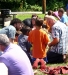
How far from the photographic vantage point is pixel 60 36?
870 centimetres

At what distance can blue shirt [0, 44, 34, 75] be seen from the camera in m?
4.80

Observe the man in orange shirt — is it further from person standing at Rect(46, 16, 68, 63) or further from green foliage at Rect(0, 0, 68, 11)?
green foliage at Rect(0, 0, 68, 11)

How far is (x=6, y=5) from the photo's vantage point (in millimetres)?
34781

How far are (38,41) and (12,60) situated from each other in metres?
3.74

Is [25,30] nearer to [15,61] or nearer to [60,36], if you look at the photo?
[60,36]

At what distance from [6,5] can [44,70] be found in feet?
89.0

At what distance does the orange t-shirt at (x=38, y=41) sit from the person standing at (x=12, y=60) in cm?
342

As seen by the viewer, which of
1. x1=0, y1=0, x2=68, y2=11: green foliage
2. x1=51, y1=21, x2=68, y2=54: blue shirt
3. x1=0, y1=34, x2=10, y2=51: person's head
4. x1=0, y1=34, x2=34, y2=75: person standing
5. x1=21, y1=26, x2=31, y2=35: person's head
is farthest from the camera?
x1=0, y1=0, x2=68, y2=11: green foliage

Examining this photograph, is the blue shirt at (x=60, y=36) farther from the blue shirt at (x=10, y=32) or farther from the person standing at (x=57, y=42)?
the blue shirt at (x=10, y=32)

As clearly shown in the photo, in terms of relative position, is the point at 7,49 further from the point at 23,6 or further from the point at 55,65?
the point at 23,6

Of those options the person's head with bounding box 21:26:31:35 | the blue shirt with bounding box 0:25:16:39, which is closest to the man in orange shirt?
the person's head with bounding box 21:26:31:35

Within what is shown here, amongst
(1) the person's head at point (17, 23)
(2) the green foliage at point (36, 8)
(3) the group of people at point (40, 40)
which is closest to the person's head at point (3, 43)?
(3) the group of people at point (40, 40)

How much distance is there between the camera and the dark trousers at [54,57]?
29.4 ft

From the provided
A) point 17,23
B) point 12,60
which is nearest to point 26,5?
Result: point 17,23
